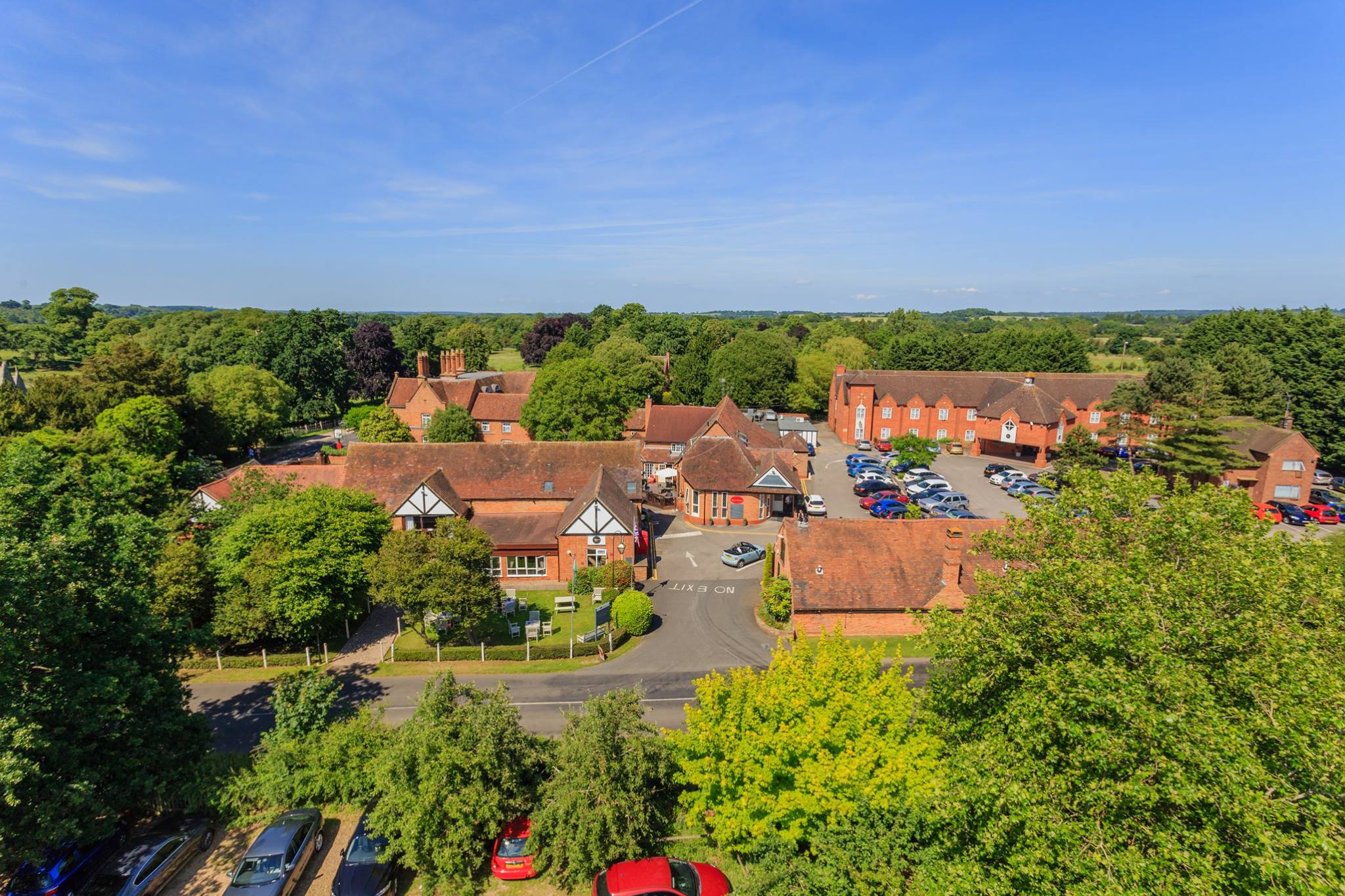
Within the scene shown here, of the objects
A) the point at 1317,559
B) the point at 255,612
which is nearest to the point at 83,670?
the point at 255,612

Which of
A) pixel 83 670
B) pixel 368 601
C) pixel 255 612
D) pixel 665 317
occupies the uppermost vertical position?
pixel 665 317

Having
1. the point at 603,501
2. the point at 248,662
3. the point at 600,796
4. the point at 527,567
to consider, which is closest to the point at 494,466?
→ the point at 527,567

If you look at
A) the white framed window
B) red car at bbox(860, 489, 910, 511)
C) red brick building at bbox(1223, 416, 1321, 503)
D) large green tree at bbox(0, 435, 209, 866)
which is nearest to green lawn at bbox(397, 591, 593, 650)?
the white framed window

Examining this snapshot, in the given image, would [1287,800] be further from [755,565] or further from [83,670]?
[755,565]

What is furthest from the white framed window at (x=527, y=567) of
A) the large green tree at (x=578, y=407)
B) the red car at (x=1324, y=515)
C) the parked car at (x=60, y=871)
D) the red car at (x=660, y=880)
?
the red car at (x=1324, y=515)

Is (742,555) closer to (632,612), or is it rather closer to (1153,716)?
(632,612)

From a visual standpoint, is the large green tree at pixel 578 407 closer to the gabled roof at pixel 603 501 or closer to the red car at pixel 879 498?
the gabled roof at pixel 603 501
